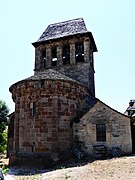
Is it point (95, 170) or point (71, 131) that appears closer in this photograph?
point (95, 170)

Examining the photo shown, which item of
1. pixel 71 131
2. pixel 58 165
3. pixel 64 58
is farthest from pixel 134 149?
pixel 64 58

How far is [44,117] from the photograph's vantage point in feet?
45.2

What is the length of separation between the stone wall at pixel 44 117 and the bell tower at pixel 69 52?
5.11m

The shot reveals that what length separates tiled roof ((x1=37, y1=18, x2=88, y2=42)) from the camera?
21.2 metres

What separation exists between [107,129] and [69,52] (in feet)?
29.3

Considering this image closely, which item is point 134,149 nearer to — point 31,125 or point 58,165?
point 58,165

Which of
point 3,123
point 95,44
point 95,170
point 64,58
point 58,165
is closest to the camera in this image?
point 95,170

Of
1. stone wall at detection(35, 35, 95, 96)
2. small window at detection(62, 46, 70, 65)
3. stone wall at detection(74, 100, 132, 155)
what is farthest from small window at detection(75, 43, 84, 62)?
stone wall at detection(74, 100, 132, 155)

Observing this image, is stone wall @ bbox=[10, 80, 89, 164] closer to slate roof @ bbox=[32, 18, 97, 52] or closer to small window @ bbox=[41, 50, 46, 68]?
small window @ bbox=[41, 50, 46, 68]

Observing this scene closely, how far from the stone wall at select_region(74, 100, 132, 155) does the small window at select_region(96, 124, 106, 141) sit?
0.18m

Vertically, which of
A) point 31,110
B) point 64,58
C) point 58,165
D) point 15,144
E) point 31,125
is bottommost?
point 58,165

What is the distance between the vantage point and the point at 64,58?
2100 centimetres

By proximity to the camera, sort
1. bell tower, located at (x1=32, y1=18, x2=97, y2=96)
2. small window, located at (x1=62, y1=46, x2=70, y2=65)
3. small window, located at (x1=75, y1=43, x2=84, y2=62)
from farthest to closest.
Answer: small window, located at (x1=62, y1=46, x2=70, y2=65), small window, located at (x1=75, y1=43, x2=84, y2=62), bell tower, located at (x1=32, y1=18, x2=97, y2=96)

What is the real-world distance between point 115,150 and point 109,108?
8.17 feet
